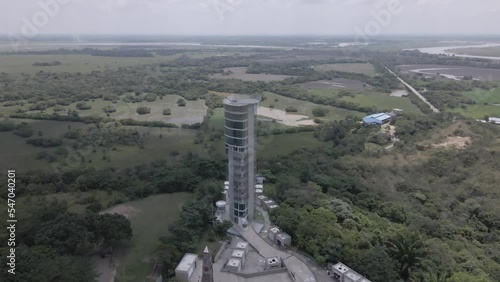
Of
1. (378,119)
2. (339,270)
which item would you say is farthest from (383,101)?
(339,270)

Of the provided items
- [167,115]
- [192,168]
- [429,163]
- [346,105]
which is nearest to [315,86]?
[346,105]

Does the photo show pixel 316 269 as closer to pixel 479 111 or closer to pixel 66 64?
pixel 479 111

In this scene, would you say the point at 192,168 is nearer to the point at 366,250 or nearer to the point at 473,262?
the point at 366,250

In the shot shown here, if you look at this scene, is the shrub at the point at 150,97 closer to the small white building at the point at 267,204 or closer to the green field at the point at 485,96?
the small white building at the point at 267,204

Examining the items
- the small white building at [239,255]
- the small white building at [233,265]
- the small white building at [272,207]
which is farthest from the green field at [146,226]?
the small white building at [272,207]

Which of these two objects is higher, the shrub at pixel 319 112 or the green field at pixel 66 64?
the green field at pixel 66 64

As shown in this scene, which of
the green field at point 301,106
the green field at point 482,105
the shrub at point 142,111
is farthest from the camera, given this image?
the green field at point 301,106

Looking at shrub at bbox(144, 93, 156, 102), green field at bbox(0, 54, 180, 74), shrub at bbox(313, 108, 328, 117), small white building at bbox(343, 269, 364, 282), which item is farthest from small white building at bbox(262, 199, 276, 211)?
green field at bbox(0, 54, 180, 74)
